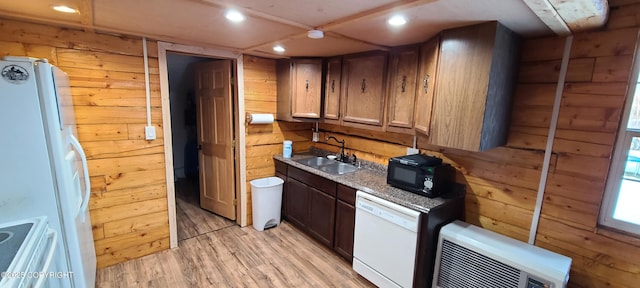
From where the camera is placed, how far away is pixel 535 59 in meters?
1.86

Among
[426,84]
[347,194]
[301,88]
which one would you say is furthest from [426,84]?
[301,88]

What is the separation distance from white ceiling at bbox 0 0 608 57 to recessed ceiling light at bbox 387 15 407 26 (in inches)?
1.6

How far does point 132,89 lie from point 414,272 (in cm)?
275

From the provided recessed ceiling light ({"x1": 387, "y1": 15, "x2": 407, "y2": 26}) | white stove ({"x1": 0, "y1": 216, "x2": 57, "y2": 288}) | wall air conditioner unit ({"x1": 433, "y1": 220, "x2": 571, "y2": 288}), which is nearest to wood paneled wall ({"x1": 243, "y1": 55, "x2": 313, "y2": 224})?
recessed ceiling light ({"x1": 387, "y1": 15, "x2": 407, "y2": 26})

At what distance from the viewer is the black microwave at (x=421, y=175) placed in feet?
6.93

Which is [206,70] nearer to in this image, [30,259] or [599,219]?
[30,259]

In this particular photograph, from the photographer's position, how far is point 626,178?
1.64m

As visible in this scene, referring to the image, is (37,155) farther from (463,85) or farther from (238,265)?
(463,85)

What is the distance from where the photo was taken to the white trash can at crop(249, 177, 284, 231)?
3188 mm

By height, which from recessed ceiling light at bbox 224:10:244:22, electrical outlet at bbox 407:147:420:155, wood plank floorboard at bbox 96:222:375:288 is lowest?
wood plank floorboard at bbox 96:222:375:288

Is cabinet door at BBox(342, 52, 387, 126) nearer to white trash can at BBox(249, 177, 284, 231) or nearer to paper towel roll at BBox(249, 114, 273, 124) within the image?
paper towel roll at BBox(249, 114, 273, 124)

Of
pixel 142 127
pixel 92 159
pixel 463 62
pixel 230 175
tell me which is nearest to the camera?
pixel 463 62

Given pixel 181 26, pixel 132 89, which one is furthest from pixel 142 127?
pixel 181 26

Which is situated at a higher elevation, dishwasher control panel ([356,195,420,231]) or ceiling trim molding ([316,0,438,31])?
ceiling trim molding ([316,0,438,31])
